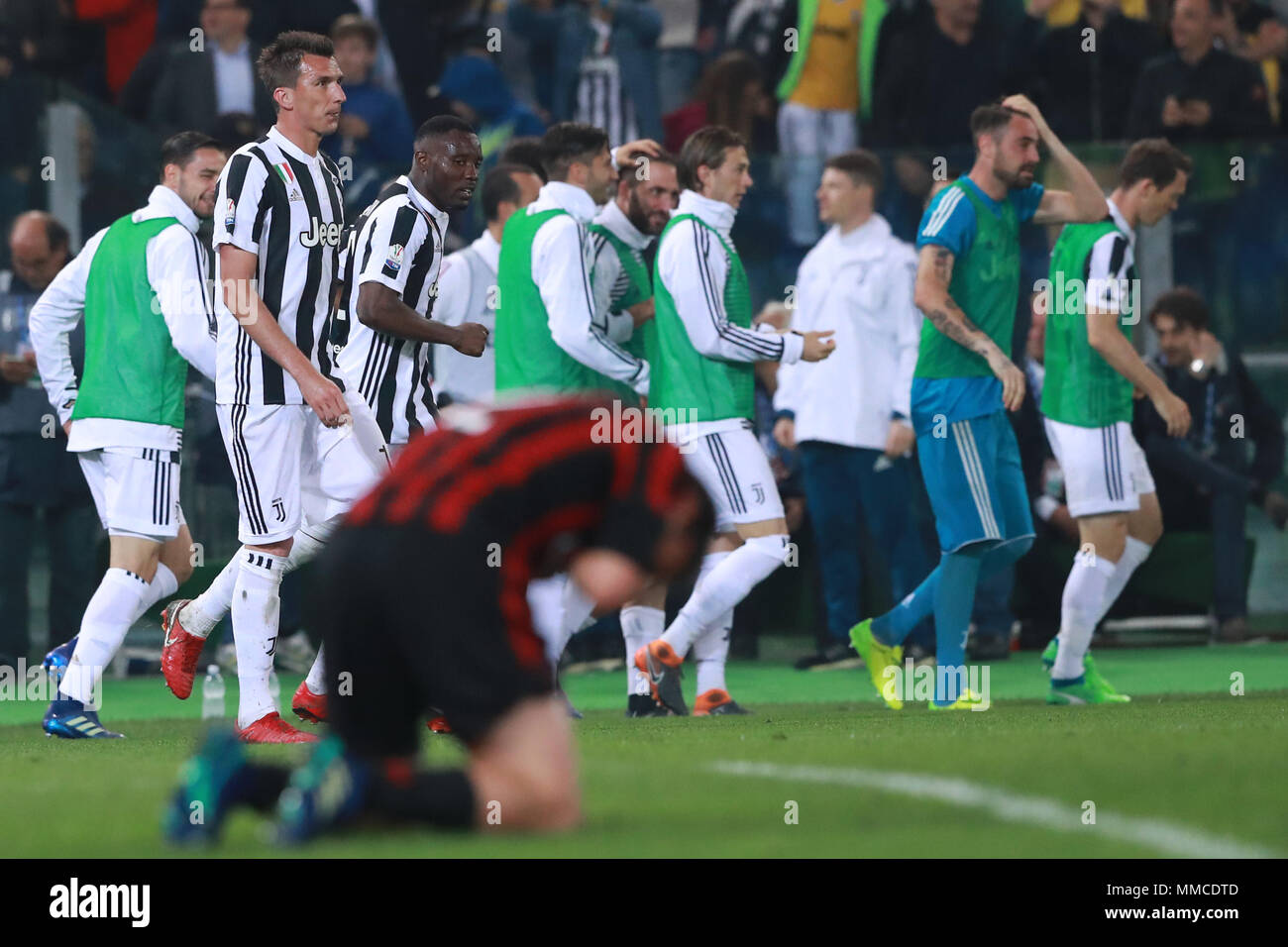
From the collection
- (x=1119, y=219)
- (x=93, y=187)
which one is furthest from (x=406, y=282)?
(x=93, y=187)

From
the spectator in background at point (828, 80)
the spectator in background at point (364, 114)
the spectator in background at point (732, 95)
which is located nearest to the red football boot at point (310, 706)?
the spectator in background at point (364, 114)

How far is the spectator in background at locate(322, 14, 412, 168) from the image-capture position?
13812 mm

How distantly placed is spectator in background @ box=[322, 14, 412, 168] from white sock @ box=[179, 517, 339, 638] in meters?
5.72

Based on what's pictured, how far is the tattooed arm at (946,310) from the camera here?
8.81 metres

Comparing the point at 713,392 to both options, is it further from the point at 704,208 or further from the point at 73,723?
the point at 73,723

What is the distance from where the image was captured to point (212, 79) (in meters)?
13.6

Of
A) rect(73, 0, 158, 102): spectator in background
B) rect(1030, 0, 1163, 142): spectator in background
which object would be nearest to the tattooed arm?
rect(1030, 0, 1163, 142): spectator in background

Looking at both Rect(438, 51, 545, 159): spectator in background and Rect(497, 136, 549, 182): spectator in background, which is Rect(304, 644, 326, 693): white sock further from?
Rect(438, 51, 545, 159): spectator in background

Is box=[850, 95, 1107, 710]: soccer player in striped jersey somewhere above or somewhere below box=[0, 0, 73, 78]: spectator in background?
below

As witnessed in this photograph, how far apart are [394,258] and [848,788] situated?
3.75 meters

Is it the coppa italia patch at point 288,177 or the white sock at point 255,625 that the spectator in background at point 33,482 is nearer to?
the coppa italia patch at point 288,177

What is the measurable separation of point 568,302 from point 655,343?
21.5 inches
